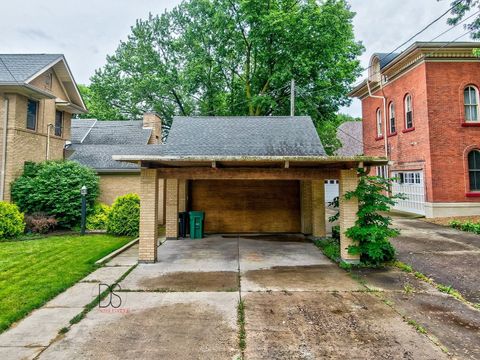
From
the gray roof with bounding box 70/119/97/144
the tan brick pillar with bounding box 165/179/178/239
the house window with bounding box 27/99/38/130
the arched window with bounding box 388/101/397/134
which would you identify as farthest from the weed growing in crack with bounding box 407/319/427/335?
the gray roof with bounding box 70/119/97/144

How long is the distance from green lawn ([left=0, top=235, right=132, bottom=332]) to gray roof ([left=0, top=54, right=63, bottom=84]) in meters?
6.62

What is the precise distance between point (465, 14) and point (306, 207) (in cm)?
1048

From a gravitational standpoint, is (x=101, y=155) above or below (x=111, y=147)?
below

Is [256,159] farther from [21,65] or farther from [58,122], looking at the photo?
[58,122]

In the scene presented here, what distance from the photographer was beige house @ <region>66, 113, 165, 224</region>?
44.2ft

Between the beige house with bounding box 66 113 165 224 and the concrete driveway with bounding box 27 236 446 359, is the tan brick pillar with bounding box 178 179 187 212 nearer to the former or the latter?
the beige house with bounding box 66 113 165 224

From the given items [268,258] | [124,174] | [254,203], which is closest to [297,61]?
[254,203]

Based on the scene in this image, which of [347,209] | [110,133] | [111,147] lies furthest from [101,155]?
[347,209]

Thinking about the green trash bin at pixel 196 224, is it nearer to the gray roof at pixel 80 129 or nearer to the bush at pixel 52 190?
the bush at pixel 52 190

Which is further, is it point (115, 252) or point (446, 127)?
point (446, 127)

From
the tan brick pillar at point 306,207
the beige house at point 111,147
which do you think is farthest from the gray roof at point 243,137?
the beige house at point 111,147

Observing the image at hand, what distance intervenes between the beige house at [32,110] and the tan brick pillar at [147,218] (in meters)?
7.49

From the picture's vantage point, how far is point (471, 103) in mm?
13656

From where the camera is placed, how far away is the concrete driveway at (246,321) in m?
3.35
